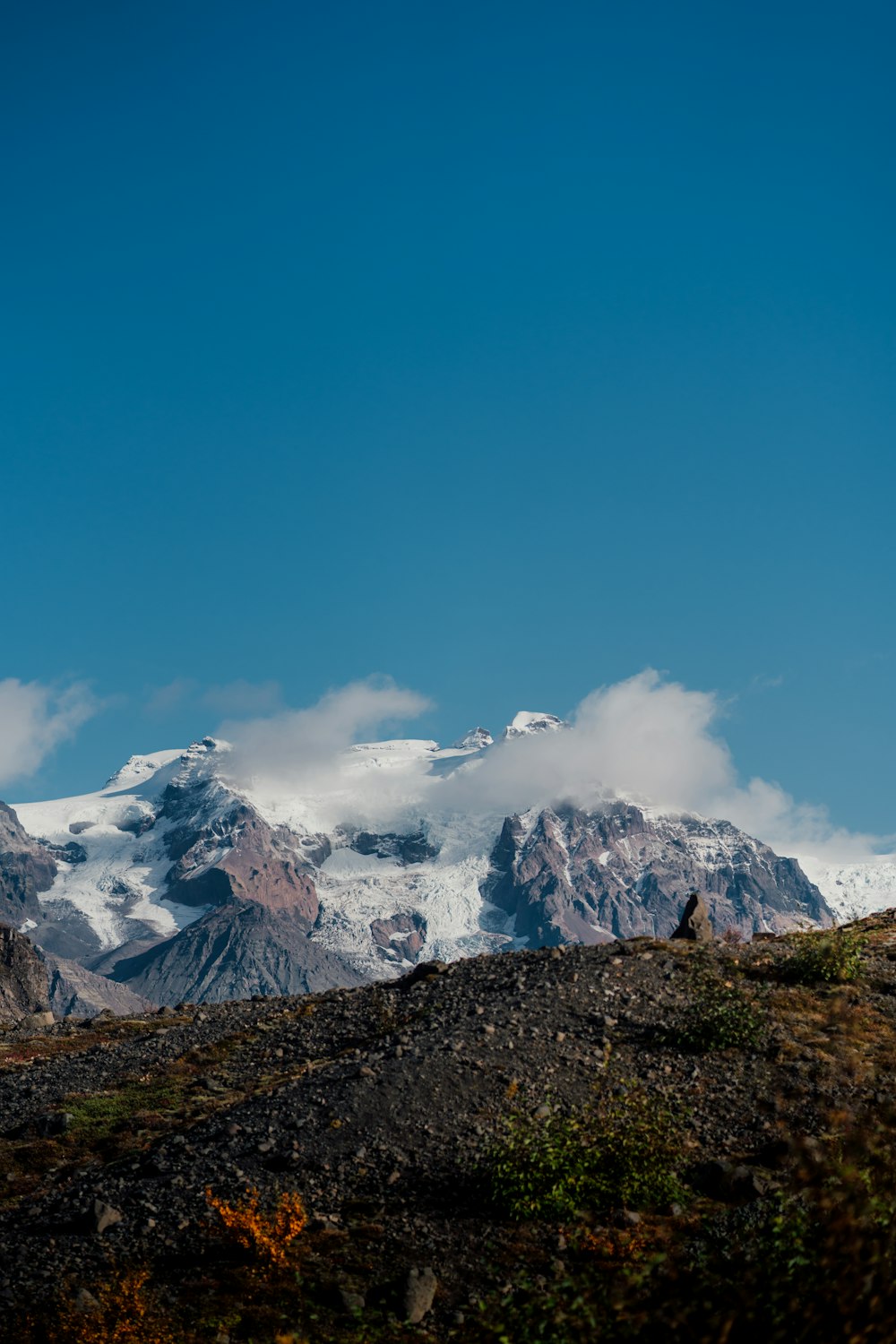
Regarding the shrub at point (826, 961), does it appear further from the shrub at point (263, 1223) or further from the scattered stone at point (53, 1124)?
the scattered stone at point (53, 1124)

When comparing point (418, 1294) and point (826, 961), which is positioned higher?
point (826, 961)

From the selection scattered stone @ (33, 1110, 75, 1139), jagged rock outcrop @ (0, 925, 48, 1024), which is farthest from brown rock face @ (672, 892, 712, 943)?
jagged rock outcrop @ (0, 925, 48, 1024)

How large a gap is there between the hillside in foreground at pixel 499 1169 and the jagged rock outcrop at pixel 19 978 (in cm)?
4399

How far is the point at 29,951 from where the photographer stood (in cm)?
7681

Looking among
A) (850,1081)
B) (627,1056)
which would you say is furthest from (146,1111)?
(850,1081)

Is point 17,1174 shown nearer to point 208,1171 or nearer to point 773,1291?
point 208,1171

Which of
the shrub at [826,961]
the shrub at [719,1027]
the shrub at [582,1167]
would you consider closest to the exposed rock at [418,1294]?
the shrub at [582,1167]

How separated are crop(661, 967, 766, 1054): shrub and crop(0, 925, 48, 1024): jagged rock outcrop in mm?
55467

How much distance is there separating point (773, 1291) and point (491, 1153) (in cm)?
996

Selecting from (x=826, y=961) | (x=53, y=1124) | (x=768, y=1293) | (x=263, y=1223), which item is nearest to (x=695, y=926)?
(x=826, y=961)

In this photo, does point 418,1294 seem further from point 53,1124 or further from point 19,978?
point 19,978

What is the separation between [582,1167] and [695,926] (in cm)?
2336

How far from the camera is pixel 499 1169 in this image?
714 inches

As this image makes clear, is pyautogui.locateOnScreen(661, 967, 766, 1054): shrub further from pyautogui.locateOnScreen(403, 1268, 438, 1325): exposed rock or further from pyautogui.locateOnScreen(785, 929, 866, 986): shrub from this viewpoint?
pyautogui.locateOnScreen(403, 1268, 438, 1325): exposed rock
